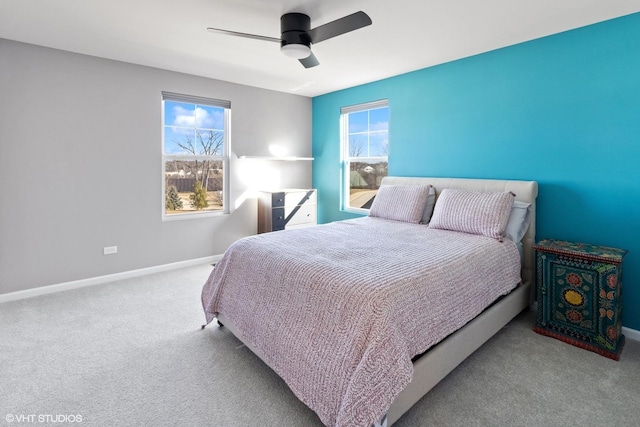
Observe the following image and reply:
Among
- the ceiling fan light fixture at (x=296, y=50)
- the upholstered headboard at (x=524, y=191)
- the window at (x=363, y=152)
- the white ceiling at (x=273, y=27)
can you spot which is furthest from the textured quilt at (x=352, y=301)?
the window at (x=363, y=152)

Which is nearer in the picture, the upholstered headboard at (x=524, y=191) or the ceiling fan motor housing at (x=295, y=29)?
the ceiling fan motor housing at (x=295, y=29)

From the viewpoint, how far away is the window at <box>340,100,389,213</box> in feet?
14.6

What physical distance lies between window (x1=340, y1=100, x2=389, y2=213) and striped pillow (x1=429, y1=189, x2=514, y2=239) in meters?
1.46

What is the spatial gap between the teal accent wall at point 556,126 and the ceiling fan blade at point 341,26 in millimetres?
1816

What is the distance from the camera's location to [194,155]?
428 cm

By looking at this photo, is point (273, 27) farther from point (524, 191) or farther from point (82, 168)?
point (524, 191)

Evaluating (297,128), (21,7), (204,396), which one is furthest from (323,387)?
(297,128)

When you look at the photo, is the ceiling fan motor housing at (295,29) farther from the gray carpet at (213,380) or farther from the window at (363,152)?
the gray carpet at (213,380)

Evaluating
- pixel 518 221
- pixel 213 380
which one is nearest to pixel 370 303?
pixel 213 380

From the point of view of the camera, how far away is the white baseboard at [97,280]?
10.4ft

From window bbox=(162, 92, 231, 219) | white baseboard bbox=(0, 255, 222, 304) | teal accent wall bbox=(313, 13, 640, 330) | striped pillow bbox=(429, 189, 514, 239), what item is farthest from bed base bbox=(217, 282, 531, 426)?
window bbox=(162, 92, 231, 219)

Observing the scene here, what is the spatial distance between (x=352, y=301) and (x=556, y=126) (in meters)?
2.58

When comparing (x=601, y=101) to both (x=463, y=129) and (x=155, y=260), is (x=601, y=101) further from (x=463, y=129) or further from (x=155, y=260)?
Result: (x=155, y=260)

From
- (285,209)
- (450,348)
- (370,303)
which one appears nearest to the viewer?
(370,303)
